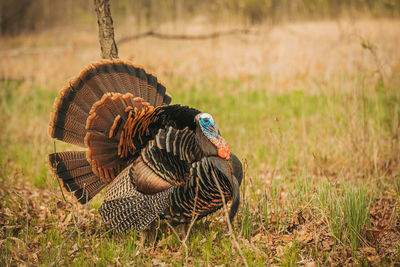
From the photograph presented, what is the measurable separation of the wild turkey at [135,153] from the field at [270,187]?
271 mm

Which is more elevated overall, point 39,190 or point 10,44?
point 10,44

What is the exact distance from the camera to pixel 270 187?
3.61 m

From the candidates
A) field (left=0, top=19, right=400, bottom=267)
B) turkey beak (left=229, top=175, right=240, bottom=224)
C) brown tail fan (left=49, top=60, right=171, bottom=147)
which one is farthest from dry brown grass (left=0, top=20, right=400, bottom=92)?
turkey beak (left=229, top=175, right=240, bottom=224)

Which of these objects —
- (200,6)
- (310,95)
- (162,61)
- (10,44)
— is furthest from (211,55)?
(10,44)

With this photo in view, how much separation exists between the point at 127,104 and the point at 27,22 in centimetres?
1863

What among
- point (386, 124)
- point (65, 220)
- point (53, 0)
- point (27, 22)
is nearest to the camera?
point (65, 220)

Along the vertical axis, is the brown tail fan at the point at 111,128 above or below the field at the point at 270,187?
above

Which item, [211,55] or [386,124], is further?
[211,55]

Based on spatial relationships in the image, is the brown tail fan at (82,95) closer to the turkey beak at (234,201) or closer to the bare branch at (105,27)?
the bare branch at (105,27)

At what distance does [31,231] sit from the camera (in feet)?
11.0

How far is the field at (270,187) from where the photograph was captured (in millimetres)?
2965

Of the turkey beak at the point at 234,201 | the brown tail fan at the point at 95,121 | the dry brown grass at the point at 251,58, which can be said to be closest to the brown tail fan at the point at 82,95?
the brown tail fan at the point at 95,121

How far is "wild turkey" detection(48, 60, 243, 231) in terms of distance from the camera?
9.61 ft

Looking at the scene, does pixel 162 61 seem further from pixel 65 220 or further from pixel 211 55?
pixel 65 220
